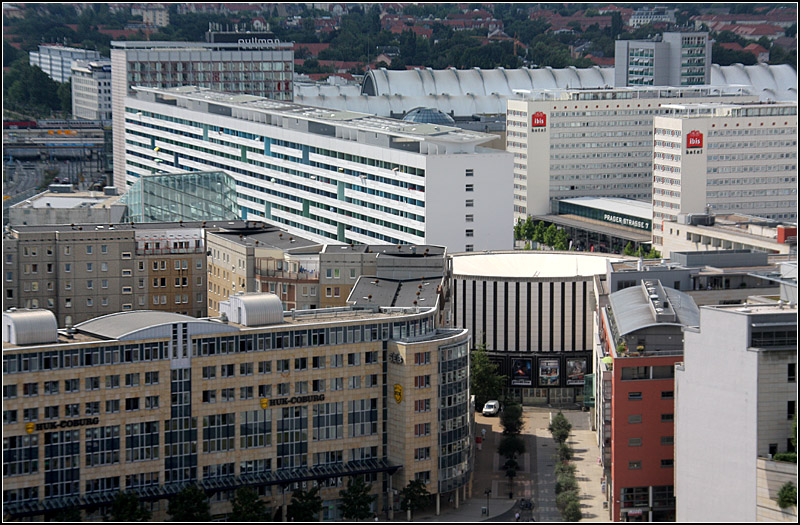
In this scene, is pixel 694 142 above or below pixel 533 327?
above

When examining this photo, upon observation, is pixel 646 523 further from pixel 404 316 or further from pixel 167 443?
pixel 167 443

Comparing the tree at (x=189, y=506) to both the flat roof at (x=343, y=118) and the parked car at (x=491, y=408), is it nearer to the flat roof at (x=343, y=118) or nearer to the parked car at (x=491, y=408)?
the parked car at (x=491, y=408)

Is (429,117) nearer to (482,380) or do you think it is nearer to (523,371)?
(523,371)

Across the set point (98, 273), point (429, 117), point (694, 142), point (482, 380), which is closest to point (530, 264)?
point (482, 380)

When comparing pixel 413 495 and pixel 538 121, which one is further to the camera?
pixel 538 121

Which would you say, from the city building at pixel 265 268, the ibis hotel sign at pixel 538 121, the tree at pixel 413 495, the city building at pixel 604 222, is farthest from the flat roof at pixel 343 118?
the tree at pixel 413 495

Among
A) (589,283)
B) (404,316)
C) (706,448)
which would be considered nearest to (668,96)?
(589,283)
